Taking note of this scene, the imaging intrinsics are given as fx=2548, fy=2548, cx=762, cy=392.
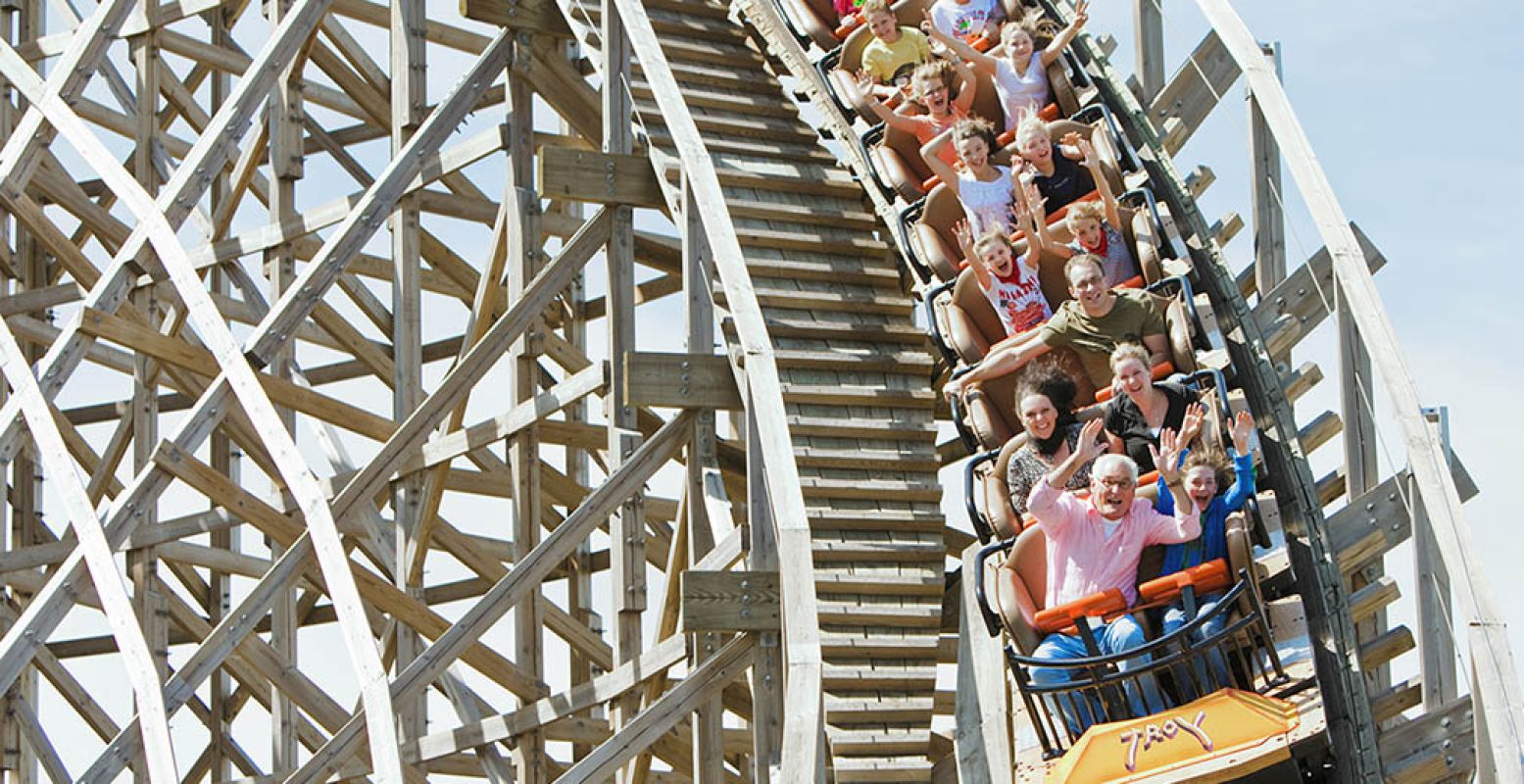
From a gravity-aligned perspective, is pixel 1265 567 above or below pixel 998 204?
below

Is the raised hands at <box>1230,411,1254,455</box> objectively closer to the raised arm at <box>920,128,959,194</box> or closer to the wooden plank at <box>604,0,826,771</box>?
the wooden plank at <box>604,0,826,771</box>

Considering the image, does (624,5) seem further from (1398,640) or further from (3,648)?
(1398,640)

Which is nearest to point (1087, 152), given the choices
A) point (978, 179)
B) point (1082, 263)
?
point (978, 179)

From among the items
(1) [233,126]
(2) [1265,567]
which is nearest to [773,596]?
(2) [1265,567]

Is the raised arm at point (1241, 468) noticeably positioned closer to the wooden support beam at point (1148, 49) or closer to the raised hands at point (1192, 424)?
the raised hands at point (1192, 424)

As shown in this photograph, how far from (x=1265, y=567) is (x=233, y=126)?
536cm

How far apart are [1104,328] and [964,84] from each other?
182cm

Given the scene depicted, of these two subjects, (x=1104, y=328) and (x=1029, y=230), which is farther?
(x=1029, y=230)

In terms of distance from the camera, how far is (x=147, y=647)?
9.82 meters

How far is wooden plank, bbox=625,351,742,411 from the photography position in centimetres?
904

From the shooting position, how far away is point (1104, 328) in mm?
7871

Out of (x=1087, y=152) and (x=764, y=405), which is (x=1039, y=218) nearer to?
(x=1087, y=152)

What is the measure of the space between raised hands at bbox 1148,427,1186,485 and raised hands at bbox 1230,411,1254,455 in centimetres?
16

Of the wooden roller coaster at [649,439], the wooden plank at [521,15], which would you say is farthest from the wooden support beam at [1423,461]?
the wooden plank at [521,15]
